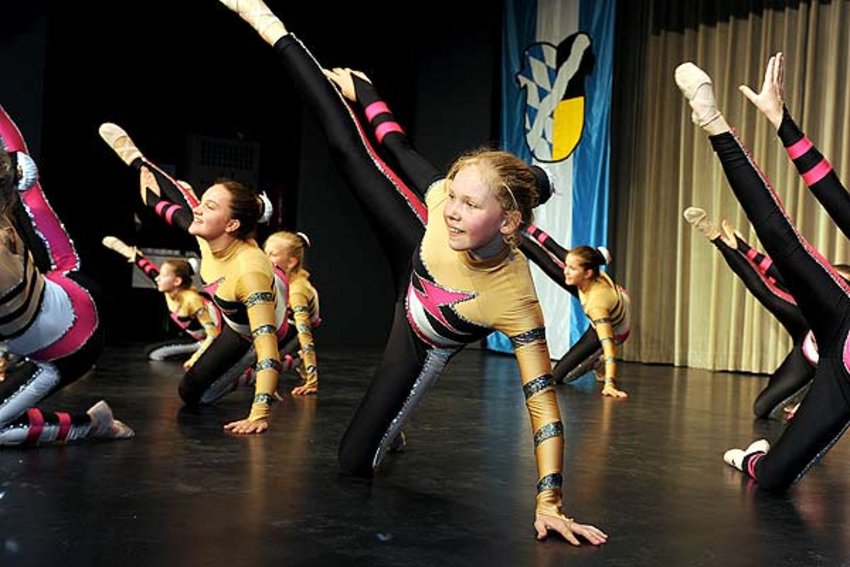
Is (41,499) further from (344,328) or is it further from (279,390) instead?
(344,328)

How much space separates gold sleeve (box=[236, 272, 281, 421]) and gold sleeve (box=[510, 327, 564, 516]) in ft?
3.62

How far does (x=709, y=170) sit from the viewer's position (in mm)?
6906

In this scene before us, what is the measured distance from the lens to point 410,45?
28.7 feet

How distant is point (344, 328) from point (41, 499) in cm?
660

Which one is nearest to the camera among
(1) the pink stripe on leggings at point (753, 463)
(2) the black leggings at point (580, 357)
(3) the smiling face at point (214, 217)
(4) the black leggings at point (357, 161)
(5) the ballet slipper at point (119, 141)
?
(4) the black leggings at point (357, 161)

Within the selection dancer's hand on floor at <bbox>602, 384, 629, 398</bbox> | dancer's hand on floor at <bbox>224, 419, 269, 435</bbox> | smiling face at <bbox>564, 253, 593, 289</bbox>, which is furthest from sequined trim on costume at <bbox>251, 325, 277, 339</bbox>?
smiling face at <bbox>564, 253, 593, 289</bbox>

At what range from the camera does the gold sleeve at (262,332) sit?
9.14 feet

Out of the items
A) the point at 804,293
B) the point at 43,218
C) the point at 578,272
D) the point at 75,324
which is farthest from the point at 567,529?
the point at 578,272

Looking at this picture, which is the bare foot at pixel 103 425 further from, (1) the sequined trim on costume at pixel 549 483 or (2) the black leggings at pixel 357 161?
(1) the sequined trim on costume at pixel 549 483

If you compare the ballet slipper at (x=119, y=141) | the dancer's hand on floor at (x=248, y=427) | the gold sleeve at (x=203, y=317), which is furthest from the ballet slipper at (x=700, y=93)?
the gold sleeve at (x=203, y=317)

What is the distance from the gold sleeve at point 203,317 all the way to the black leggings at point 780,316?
230 centimetres

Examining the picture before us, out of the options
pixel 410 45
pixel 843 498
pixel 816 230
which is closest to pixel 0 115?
pixel 843 498

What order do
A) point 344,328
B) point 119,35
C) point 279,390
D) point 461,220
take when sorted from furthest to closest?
point 344,328, point 119,35, point 279,390, point 461,220

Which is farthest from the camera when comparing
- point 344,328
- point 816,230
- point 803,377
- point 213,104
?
point 344,328
